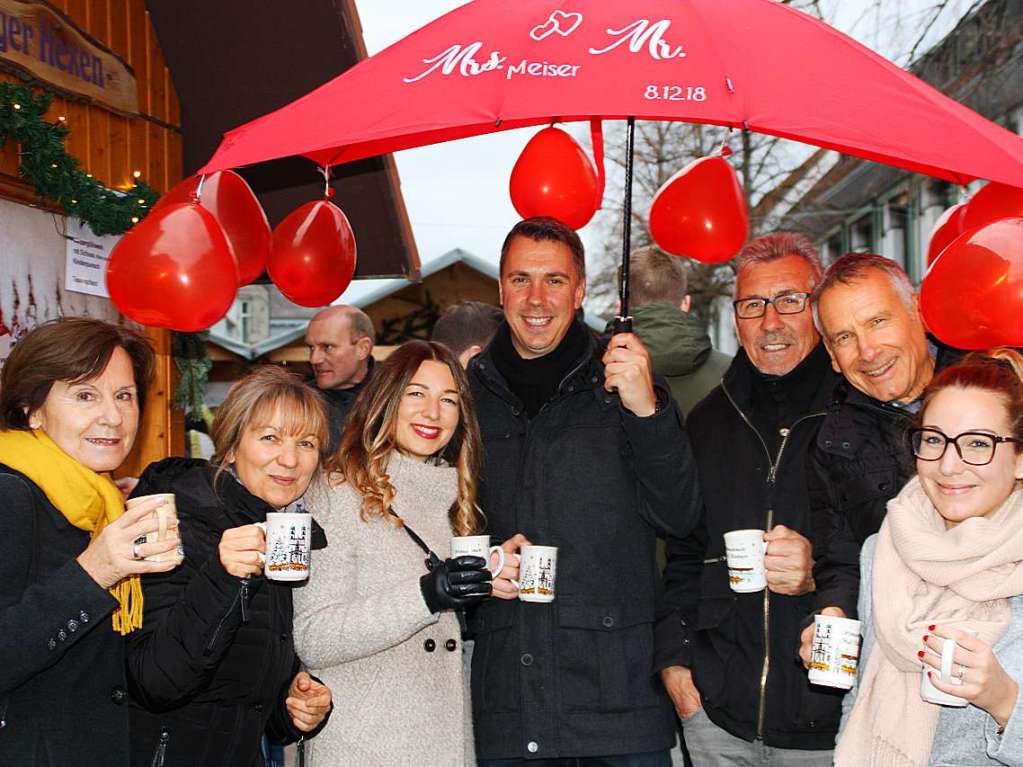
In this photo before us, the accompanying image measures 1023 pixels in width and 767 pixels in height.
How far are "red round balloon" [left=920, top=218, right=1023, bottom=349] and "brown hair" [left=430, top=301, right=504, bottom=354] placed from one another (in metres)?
2.80

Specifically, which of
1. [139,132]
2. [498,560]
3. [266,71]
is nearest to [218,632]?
[498,560]

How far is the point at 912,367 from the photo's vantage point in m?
3.66

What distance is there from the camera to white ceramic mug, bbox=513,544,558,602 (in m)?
3.62

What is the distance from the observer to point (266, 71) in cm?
677

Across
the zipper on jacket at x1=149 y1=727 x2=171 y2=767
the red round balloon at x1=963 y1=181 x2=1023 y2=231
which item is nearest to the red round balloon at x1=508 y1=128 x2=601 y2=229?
the red round balloon at x1=963 y1=181 x2=1023 y2=231

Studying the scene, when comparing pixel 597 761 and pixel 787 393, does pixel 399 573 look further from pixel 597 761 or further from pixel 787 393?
pixel 787 393

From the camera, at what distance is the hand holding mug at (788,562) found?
144 inches

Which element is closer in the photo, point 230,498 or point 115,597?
point 115,597

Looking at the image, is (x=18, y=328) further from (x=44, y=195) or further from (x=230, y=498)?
(x=230, y=498)

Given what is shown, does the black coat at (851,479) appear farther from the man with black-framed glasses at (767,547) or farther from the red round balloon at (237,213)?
the red round balloon at (237,213)

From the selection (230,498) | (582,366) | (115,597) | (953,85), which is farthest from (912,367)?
(953,85)

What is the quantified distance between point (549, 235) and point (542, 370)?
0.54m

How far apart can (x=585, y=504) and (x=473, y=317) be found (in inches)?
93.6

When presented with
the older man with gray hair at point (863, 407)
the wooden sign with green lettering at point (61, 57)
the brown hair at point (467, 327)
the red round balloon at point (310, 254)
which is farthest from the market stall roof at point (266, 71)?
the older man with gray hair at point (863, 407)
